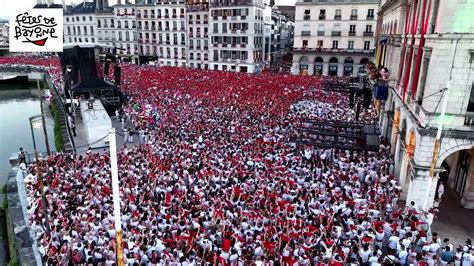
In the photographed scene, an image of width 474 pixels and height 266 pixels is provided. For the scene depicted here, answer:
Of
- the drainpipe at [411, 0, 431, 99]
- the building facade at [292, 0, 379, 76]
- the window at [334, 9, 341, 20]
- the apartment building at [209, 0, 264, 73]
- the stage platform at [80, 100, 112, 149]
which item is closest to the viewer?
the drainpipe at [411, 0, 431, 99]

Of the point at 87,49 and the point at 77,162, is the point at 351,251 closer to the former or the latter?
the point at 77,162

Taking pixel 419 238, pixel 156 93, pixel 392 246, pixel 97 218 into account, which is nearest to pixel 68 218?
pixel 97 218

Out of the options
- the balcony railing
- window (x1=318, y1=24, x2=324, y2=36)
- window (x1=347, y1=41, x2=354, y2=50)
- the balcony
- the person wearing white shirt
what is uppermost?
window (x1=318, y1=24, x2=324, y2=36)

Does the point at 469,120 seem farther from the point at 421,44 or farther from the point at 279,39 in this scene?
the point at 279,39

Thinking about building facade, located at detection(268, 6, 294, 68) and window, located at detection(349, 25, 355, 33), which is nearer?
window, located at detection(349, 25, 355, 33)

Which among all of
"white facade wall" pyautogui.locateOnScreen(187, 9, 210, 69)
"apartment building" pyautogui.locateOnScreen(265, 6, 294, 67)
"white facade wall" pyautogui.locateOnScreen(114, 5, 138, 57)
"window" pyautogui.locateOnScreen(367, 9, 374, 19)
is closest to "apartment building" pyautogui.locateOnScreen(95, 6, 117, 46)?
"white facade wall" pyautogui.locateOnScreen(114, 5, 138, 57)

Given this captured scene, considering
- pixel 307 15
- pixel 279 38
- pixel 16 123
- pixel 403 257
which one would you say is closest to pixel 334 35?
pixel 307 15

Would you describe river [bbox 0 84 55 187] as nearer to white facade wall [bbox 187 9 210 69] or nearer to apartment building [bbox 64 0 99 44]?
apartment building [bbox 64 0 99 44]

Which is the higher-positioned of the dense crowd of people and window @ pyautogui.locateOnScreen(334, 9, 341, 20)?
window @ pyautogui.locateOnScreen(334, 9, 341, 20)
